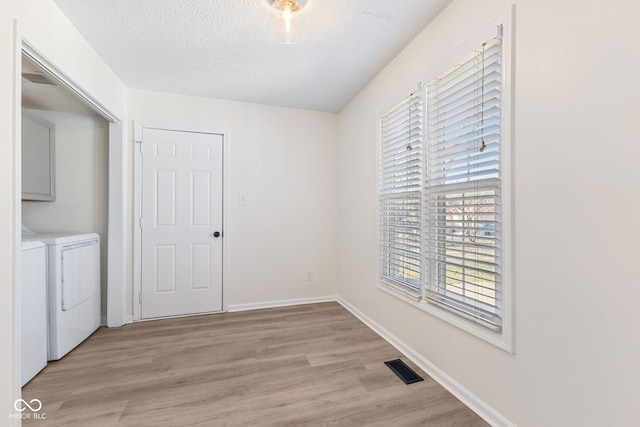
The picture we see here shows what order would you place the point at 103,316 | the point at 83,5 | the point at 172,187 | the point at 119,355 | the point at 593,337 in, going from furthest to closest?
the point at 172,187
the point at 103,316
the point at 119,355
the point at 83,5
the point at 593,337

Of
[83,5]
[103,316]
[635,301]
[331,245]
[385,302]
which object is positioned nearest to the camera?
[635,301]

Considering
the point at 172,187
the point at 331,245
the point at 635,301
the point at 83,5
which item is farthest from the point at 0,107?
the point at 331,245

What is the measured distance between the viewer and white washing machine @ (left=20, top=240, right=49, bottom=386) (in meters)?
1.84

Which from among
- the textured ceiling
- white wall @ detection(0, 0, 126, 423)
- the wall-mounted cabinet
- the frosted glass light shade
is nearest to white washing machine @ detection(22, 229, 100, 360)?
the wall-mounted cabinet

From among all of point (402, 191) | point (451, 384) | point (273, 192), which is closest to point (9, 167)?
point (273, 192)

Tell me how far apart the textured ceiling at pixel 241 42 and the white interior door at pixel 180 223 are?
0.63m

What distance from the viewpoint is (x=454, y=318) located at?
1762 millimetres

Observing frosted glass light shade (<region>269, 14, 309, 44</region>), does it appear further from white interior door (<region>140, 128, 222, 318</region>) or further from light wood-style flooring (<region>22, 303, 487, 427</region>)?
light wood-style flooring (<region>22, 303, 487, 427</region>)

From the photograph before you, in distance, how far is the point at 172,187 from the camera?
3.11m

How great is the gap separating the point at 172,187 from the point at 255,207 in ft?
3.11

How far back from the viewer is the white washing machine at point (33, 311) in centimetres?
184

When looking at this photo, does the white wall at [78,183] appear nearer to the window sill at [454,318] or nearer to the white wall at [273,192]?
the white wall at [273,192]

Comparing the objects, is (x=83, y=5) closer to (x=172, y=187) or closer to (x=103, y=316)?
(x=172, y=187)

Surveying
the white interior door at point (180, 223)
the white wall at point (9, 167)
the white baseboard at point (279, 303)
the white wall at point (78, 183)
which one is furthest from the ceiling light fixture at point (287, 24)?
the white baseboard at point (279, 303)
